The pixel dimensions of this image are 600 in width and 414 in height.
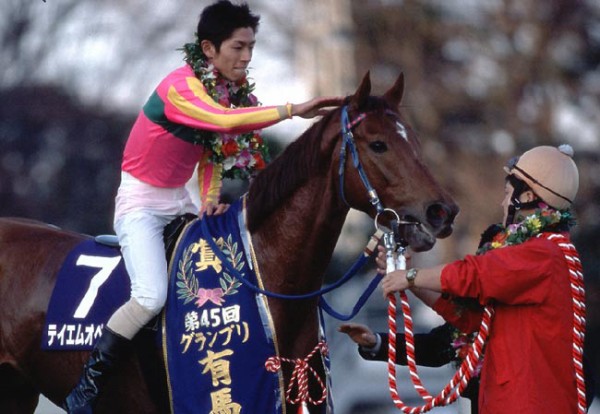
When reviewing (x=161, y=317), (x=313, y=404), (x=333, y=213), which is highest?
(x=333, y=213)

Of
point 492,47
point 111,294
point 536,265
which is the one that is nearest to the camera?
point 536,265

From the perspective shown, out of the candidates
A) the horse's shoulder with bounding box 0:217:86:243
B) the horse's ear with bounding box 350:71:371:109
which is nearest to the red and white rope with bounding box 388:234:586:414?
the horse's ear with bounding box 350:71:371:109

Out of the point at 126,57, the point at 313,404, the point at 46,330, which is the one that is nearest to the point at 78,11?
the point at 126,57

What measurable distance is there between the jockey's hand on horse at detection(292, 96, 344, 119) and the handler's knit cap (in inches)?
31.8

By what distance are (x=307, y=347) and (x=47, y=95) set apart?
29.0ft

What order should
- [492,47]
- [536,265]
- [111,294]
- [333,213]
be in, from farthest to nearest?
[492,47] → [111,294] → [333,213] → [536,265]

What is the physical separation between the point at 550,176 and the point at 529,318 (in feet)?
1.82

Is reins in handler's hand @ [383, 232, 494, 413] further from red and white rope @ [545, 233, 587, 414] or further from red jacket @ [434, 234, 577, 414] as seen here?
red and white rope @ [545, 233, 587, 414]

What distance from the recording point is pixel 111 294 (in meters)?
5.14

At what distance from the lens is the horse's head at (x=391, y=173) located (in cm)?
441

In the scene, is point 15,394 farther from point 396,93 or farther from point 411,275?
point 396,93

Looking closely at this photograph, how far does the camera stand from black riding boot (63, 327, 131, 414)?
4.94 m

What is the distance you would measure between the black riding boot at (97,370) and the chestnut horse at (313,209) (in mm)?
63

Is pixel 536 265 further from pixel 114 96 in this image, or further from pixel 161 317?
pixel 114 96
